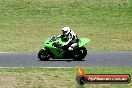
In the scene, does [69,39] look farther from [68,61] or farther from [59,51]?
[68,61]

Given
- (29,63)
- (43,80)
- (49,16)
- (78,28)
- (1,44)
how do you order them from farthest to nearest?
(49,16) < (78,28) < (1,44) < (29,63) < (43,80)

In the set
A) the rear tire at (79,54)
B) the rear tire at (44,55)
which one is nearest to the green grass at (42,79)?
the rear tire at (44,55)

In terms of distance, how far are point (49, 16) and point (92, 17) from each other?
3785 mm

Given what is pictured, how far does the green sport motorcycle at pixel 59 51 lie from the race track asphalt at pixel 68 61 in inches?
9.3

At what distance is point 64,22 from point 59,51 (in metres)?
18.5

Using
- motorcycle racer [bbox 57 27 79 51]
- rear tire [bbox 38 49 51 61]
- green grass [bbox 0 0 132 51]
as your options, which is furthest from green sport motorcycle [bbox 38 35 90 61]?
green grass [bbox 0 0 132 51]

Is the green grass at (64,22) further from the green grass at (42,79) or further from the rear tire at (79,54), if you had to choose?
the green grass at (42,79)

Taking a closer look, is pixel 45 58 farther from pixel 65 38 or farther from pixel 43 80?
pixel 43 80

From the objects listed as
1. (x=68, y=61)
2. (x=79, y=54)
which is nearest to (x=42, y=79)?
(x=68, y=61)

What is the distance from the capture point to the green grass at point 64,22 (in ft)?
93.1

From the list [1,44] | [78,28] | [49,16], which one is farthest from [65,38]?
[49,16]

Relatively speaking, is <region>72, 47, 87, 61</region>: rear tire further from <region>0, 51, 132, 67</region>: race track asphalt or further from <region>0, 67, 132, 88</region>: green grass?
<region>0, 67, 132, 88</region>: green grass

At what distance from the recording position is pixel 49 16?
42688 mm

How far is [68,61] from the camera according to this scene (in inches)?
859
